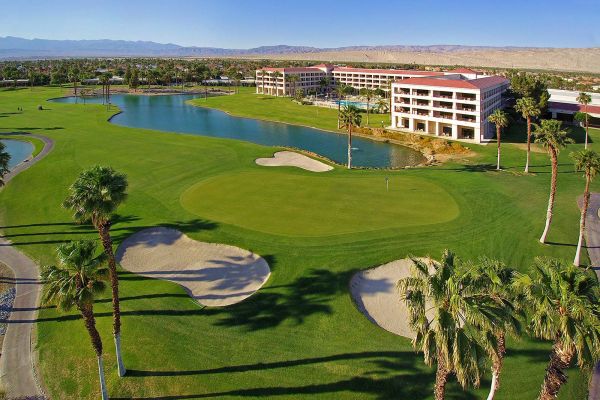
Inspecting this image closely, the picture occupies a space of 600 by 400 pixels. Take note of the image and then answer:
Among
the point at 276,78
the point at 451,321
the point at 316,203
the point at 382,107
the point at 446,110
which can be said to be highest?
the point at 276,78

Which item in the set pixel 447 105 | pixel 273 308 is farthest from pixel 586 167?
pixel 447 105

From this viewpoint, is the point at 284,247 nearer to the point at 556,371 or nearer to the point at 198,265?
the point at 198,265

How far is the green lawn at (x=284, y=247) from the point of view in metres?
23.5

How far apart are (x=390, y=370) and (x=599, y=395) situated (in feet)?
33.6

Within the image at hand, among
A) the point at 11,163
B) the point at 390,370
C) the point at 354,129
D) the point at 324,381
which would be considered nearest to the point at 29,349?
the point at 324,381

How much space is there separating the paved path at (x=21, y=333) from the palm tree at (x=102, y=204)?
501 cm

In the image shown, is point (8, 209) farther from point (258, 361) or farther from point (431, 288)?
point (431, 288)

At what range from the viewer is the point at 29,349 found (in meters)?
26.2

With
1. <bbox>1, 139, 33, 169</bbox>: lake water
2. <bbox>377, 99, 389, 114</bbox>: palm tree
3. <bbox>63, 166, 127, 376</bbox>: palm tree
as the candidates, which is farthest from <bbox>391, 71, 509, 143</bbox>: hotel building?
<bbox>63, 166, 127, 376</bbox>: palm tree

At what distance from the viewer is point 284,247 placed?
3691 cm

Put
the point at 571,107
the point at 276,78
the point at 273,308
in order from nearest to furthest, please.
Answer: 1. the point at 273,308
2. the point at 571,107
3. the point at 276,78

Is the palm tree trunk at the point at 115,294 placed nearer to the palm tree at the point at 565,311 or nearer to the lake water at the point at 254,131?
the palm tree at the point at 565,311

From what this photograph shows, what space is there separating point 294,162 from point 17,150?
2054 inches

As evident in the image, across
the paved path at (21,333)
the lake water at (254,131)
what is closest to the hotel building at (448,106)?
the lake water at (254,131)
